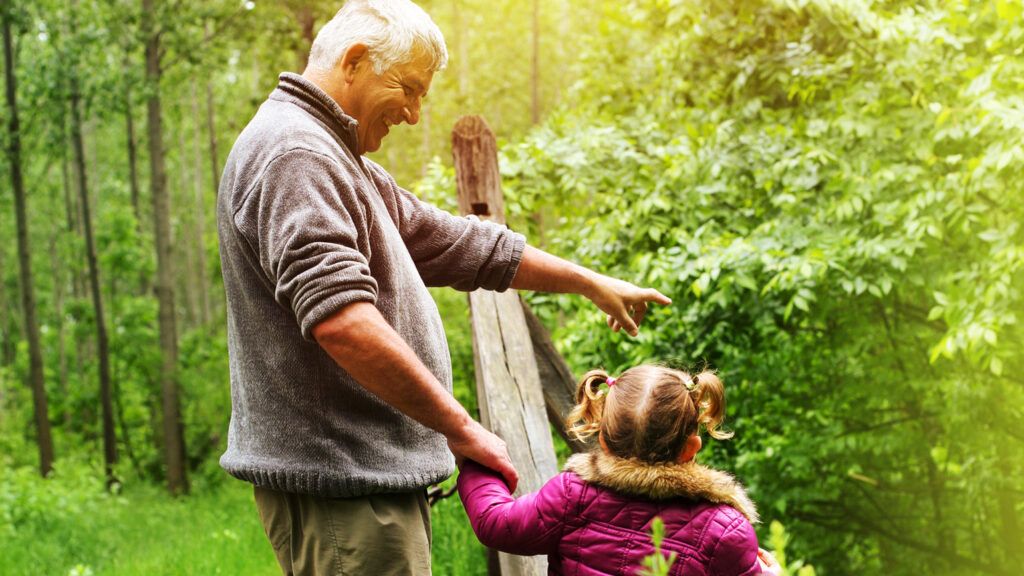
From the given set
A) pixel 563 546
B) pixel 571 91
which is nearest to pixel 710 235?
pixel 563 546

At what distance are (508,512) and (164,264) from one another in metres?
14.9

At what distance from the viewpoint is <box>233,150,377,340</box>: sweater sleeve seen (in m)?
1.58

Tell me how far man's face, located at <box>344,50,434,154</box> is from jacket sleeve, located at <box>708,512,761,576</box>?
1.02m

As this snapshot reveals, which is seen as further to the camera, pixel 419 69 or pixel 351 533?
pixel 419 69

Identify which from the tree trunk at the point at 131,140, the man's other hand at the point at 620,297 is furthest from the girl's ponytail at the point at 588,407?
the tree trunk at the point at 131,140

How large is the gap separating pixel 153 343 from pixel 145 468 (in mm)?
2791

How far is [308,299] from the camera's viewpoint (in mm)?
1572

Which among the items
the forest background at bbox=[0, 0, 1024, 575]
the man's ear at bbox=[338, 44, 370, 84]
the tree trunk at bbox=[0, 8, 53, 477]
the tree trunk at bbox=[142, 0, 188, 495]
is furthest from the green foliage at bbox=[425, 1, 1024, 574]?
the tree trunk at bbox=[0, 8, 53, 477]

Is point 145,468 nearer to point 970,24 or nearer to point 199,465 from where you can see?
point 199,465

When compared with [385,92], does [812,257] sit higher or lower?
lower

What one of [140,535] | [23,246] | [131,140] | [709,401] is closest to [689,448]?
[709,401]

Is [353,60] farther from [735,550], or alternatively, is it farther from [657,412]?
[735,550]

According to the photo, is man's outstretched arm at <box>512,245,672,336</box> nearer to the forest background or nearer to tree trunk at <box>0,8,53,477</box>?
the forest background

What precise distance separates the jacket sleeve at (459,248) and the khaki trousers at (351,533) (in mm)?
619
